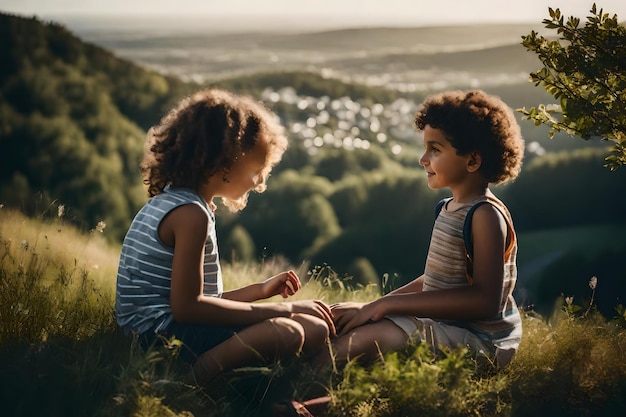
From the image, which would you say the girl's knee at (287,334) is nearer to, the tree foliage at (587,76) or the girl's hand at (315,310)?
the girl's hand at (315,310)

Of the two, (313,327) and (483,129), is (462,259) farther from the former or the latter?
(313,327)

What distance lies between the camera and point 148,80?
12.8 metres

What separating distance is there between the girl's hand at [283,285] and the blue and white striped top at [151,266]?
1.46 feet

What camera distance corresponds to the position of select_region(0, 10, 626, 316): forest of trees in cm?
955

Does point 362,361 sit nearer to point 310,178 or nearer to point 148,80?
point 310,178

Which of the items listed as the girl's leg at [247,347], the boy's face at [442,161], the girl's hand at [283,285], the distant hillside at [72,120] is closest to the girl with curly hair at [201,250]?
the girl's leg at [247,347]

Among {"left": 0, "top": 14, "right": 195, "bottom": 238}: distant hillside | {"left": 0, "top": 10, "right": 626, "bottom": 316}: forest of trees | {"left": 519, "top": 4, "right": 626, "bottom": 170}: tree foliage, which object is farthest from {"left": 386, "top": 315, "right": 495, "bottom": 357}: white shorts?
{"left": 0, "top": 14, "right": 195, "bottom": 238}: distant hillside

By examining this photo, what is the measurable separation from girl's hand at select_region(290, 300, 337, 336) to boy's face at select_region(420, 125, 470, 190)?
32.4 inches

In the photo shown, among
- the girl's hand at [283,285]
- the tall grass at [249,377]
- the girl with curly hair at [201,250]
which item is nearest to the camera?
the tall grass at [249,377]

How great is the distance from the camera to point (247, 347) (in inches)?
135

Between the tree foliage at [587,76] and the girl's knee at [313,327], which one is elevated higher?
the tree foliage at [587,76]

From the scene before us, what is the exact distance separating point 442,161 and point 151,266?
4.95 feet

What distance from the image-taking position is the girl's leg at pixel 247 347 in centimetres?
345

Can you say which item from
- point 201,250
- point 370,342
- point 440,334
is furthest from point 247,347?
point 440,334
